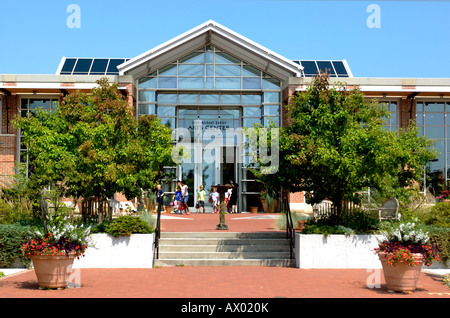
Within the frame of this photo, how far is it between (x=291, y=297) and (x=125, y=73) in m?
19.3

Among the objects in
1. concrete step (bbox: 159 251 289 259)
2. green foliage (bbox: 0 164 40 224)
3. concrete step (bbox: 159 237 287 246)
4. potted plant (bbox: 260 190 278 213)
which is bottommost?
concrete step (bbox: 159 251 289 259)

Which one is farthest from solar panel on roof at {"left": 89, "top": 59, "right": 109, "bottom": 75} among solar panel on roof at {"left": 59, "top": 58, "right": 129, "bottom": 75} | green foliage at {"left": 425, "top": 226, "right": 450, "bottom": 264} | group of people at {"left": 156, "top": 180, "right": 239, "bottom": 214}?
green foliage at {"left": 425, "top": 226, "right": 450, "bottom": 264}

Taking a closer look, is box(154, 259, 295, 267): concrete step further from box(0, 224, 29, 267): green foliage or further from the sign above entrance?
the sign above entrance

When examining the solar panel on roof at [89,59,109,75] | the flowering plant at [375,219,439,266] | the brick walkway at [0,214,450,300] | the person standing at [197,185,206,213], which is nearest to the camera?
the brick walkway at [0,214,450,300]

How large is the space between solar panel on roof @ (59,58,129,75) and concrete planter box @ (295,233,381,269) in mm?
17327

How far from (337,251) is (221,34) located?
1572 centimetres

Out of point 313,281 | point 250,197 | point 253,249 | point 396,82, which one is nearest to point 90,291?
point 313,281

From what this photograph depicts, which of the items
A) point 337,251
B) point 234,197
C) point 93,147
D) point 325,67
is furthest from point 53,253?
point 325,67

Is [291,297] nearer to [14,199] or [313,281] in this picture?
[313,281]

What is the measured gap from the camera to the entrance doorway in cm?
2758

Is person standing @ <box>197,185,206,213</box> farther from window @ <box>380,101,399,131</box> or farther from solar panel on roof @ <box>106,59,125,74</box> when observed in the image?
window @ <box>380,101,399,131</box>

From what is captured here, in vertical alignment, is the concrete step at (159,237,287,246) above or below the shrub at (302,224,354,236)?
below

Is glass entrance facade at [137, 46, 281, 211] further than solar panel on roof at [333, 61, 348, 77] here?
No

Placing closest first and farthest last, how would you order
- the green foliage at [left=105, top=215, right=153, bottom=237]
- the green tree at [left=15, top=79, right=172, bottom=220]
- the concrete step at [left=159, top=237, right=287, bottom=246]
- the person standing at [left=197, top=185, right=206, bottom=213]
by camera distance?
1. the green foliage at [left=105, top=215, right=153, bottom=237]
2. the green tree at [left=15, top=79, right=172, bottom=220]
3. the concrete step at [left=159, top=237, right=287, bottom=246]
4. the person standing at [left=197, top=185, right=206, bottom=213]
